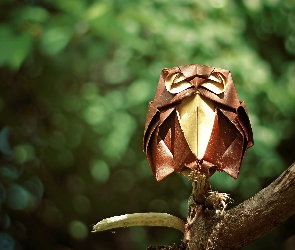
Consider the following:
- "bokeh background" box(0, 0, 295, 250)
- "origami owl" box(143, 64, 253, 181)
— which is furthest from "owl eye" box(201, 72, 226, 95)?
"bokeh background" box(0, 0, 295, 250)

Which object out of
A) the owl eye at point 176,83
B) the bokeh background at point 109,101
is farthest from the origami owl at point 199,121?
the bokeh background at point 109,101

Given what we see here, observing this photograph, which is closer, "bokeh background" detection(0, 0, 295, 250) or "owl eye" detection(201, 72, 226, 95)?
"owl eye" detection(201, 72, 226, 95)

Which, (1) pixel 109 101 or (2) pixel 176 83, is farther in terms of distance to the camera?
(1) pixel 109 101

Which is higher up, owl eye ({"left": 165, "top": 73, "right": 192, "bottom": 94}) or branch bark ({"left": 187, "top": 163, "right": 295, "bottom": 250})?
owl eye ({"left": 165, "top": 73, "right": 192, "bottom": 94})

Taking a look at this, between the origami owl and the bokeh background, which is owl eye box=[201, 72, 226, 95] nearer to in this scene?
the origami owl

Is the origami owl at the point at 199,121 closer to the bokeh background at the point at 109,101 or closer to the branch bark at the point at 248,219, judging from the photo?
the branch bark at the point at 248,219

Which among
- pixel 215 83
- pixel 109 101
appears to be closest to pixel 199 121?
pixel 215 83

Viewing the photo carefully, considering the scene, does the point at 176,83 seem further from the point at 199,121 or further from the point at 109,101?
the point at 109,101
